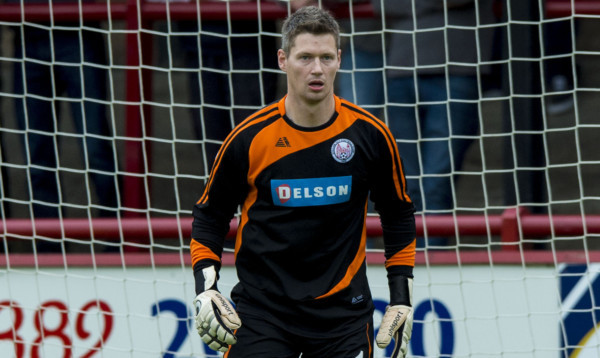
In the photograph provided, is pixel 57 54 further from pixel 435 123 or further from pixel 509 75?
pixel 509 75

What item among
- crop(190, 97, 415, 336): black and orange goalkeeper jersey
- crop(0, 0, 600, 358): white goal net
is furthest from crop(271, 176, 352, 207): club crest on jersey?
crop(0, 0, 600, 358): white goal net

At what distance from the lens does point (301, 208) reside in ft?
9.84

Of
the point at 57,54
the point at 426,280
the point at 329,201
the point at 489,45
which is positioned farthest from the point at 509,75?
the point at 57,54

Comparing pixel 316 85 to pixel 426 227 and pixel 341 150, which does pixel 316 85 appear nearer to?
pixel 341 150

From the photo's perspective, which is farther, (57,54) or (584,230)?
(57,54)

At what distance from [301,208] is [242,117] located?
68.7 inches

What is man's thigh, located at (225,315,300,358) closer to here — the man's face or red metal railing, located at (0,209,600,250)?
the man's face

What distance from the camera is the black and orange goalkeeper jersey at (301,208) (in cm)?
301


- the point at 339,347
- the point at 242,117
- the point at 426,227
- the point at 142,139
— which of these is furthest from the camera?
the point at 242,117

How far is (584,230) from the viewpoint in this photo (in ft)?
13.2

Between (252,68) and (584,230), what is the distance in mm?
1722

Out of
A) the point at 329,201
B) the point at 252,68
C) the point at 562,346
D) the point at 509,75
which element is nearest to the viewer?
the point at 329,201

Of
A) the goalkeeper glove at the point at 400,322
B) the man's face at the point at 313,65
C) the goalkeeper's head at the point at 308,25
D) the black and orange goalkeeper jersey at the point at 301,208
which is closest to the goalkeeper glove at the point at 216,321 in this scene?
the black and orange goalkeeper jersey at the point at 301,208

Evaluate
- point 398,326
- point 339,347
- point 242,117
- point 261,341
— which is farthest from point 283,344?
point 242,117
